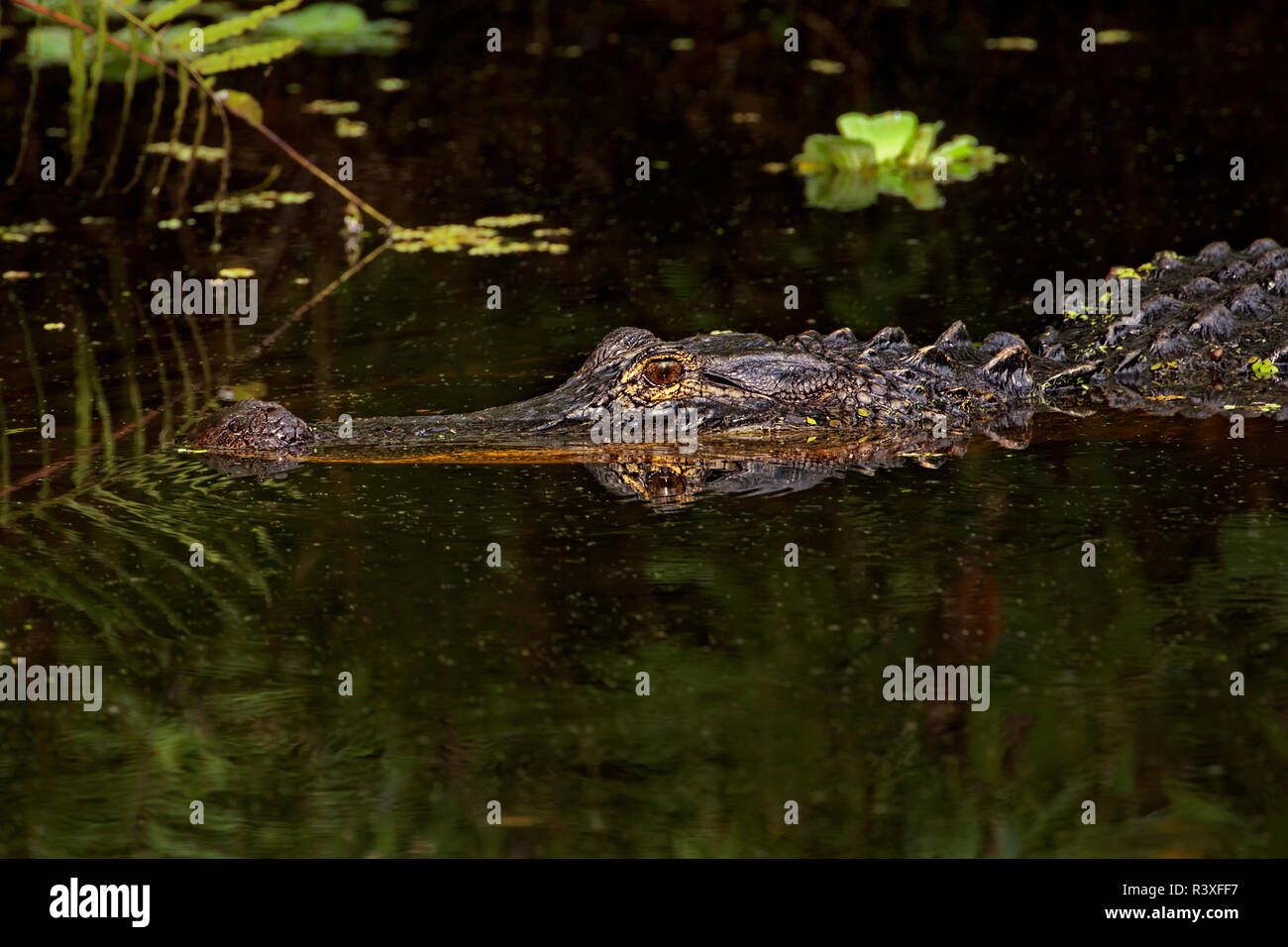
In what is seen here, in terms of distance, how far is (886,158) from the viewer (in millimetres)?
11922

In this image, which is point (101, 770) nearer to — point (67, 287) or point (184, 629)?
point (184, 629)

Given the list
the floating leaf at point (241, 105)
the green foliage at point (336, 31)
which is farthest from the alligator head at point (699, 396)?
the green foliage at point (336, 31)

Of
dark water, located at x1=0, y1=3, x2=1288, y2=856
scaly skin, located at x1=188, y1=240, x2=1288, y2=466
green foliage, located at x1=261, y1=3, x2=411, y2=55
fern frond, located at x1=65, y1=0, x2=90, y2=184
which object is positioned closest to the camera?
dark water, located at x1=0, y1=3, x2=1288, y2=856

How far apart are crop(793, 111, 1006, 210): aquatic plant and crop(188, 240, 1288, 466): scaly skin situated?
3.87 metres

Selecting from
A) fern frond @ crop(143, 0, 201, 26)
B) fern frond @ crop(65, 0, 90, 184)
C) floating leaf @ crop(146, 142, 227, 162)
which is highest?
floating leaf @ crop(146, 142, 227, 162)

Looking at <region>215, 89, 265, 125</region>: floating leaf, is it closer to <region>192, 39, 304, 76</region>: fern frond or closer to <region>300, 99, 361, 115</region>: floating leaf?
<region>192, 39, 304, 76</region>: fern frond

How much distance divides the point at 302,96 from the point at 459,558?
9.55m

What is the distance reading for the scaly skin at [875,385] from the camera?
7047mm

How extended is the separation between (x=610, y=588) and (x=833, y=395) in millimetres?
1926

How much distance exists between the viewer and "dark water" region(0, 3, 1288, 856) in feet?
14.7

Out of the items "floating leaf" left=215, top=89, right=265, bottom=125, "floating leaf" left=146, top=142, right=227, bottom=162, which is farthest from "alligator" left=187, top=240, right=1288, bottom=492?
"floating leaf" left=146, top=142, right=227, bottom=162

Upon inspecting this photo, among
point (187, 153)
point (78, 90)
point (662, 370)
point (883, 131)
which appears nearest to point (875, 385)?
point (662, 370)

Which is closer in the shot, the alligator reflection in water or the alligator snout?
the alligator reflection in water

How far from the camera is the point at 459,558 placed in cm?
594
